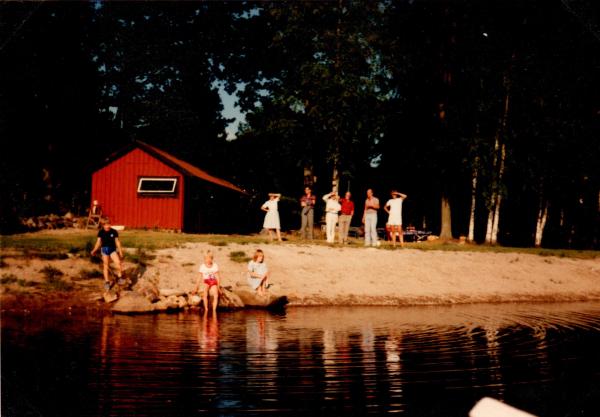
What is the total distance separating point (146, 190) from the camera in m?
34.5

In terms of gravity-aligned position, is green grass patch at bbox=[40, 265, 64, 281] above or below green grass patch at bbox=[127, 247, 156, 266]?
below

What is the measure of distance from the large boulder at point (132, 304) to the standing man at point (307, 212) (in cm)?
1088

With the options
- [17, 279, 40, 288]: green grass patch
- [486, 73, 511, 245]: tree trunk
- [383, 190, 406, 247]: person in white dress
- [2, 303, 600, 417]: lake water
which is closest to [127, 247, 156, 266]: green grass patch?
[17, 279, 40, 288]: green grass patch

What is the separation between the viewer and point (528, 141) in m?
34.8

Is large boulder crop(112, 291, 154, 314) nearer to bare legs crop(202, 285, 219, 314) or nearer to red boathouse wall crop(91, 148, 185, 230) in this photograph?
bare legs crop(202, 285, 219, 314)

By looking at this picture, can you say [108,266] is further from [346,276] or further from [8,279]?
[346,276]

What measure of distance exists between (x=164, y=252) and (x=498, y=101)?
71.9ft

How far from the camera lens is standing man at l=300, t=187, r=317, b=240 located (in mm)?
24781

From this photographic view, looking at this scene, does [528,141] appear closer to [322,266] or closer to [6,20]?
[322,266]

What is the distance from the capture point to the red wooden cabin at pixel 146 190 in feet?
112

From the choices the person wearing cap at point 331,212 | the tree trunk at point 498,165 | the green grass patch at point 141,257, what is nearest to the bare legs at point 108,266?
the green grass patch at point 141,257

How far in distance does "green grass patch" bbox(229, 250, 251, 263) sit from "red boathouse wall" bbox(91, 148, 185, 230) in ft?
45.1

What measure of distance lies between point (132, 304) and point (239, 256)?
20.8ft

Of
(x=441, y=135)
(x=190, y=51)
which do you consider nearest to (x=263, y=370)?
(x=441, y=135)
